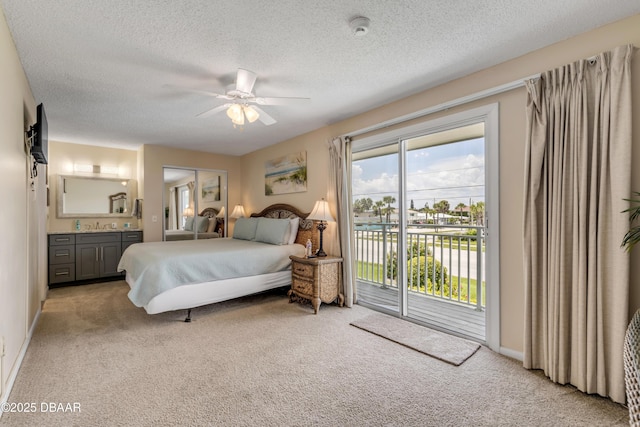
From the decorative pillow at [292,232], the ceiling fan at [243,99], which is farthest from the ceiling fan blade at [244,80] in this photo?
the decorative pillow at [292,232]

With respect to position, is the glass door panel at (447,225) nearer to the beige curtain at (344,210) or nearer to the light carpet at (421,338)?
the light carpet at (421,338)

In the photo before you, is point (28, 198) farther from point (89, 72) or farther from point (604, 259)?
point (604, 259)

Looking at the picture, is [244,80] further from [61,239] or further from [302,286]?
[61,239]

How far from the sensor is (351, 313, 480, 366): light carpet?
256 centimetres

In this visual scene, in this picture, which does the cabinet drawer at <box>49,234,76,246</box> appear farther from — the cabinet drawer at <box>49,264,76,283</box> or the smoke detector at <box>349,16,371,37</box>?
the smoke detector at <box>349,16,371,37</box>

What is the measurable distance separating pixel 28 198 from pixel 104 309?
159cm

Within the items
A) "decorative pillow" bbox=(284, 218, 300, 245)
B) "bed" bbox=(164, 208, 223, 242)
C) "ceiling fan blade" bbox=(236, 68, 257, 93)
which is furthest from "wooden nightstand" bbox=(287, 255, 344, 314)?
"bed" bbox=(164, 208, 223, 242)

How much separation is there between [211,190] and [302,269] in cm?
333

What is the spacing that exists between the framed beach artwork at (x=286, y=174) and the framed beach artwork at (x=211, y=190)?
1246 mm

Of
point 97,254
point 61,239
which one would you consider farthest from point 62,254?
point 97,254

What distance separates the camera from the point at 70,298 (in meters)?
4.24

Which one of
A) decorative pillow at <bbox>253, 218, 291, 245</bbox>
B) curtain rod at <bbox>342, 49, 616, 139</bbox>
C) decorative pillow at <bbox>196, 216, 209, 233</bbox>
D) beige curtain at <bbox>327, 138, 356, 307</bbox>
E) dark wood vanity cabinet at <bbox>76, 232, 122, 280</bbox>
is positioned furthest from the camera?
decorative pillow at <bbox>196, 216, 209, 233</bbox>

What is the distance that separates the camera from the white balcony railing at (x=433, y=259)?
3.81m

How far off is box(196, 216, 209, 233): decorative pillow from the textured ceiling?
9.43ft
